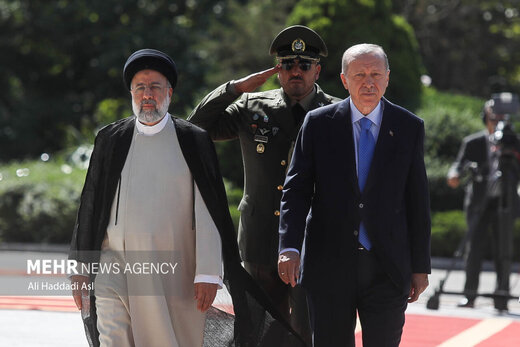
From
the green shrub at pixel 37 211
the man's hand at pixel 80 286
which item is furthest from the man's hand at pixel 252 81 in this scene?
the green shrub at pixel 37 211

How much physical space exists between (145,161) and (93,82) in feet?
69.0

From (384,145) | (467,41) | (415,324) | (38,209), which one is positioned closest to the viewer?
(384,145)

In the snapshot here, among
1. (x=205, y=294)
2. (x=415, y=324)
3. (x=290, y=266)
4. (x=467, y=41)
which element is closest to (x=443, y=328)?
(x=415, y=324)

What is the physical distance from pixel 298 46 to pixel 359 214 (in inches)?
56.0

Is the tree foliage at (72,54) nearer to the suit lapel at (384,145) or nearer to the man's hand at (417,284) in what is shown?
the suit lapel at (384,145)

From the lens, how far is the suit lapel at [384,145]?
4828 mm

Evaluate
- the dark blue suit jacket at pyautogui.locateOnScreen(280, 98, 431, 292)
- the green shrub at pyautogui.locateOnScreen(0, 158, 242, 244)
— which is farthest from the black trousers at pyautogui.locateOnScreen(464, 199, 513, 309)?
the green shrub at pyautogui.locateOnScreen(0, 158, 242, 244)

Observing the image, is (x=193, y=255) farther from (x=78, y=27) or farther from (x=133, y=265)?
(x=78, y=27)

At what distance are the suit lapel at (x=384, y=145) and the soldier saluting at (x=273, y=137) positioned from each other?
1051 mm

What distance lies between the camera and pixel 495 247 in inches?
432

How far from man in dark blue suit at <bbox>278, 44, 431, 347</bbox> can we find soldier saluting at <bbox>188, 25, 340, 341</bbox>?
935 millimetres

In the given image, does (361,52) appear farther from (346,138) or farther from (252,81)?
(252,81)

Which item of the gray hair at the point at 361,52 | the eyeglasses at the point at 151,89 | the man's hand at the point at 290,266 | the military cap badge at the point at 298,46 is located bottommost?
the man's hand at the point at 290,266

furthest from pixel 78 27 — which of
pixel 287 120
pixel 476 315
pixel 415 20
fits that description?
pixel 287 120
